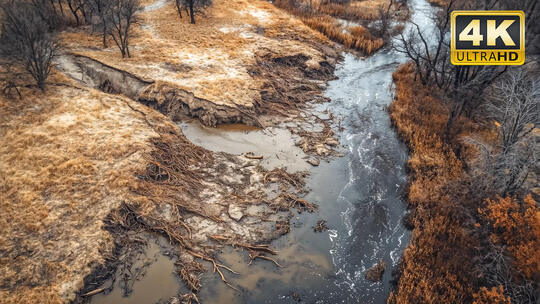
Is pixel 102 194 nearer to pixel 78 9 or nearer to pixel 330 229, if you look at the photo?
pixel 330 229

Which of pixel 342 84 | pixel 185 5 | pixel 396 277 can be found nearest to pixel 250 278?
pixel 396 277

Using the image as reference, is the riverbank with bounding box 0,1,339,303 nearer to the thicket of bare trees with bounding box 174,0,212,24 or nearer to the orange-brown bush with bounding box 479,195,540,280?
the thicket of bare trees with bounding box 174,0,212,24

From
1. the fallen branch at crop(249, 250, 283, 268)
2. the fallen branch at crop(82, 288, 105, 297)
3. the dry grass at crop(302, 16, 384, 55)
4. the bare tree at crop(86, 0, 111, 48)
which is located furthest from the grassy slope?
the dry grass at crop(302, 16, 384, 55)

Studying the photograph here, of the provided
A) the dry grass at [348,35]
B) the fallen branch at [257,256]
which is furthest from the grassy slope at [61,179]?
the dry grass at [348,35]

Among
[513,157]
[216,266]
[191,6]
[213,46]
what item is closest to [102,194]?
[216,266]

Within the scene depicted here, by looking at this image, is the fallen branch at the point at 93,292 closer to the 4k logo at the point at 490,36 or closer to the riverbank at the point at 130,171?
the riverbank at the point at 130,171
